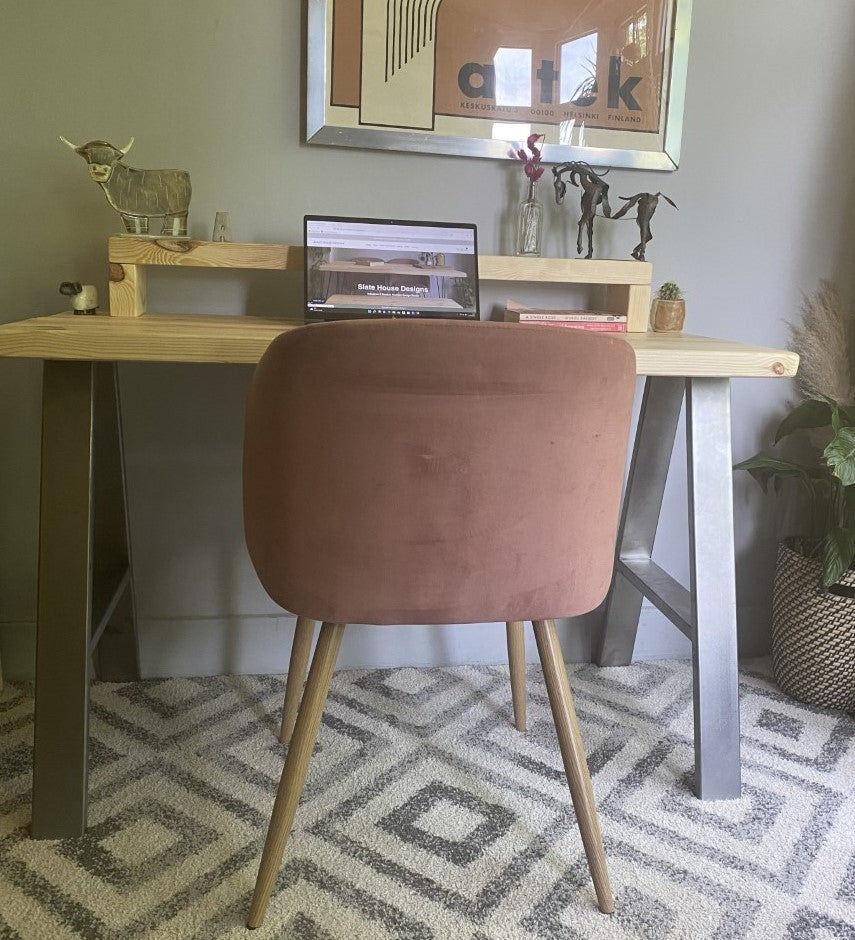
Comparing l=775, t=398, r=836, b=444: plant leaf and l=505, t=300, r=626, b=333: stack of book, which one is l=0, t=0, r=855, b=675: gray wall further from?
l=505, t=300, r=626, b=333: stack of book

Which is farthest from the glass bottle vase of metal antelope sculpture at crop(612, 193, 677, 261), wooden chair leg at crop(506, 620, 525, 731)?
wooden chair leg at crop(506, 620, 525, 731)

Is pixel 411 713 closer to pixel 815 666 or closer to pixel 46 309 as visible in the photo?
pixel 815 666

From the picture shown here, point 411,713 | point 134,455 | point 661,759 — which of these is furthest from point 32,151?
point 661,759

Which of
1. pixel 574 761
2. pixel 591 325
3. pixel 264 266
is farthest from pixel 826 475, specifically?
pixel 264 266

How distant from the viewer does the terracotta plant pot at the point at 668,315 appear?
62.6 inches

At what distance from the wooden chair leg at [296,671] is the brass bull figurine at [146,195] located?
0.74 m

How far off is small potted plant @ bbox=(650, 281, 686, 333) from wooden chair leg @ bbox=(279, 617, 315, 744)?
2.97ft

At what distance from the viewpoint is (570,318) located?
146cm

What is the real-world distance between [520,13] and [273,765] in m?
1.47

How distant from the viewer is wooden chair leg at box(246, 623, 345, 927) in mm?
1034

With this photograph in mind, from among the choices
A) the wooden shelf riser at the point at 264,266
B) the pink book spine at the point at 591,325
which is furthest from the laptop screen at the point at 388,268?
the pink book spine at the point at 591,325

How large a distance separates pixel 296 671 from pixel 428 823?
343mm

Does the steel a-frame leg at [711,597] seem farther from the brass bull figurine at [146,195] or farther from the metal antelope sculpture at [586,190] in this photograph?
the brass bull figurine at [146,195]

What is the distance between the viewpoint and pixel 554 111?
1579 millimetres
